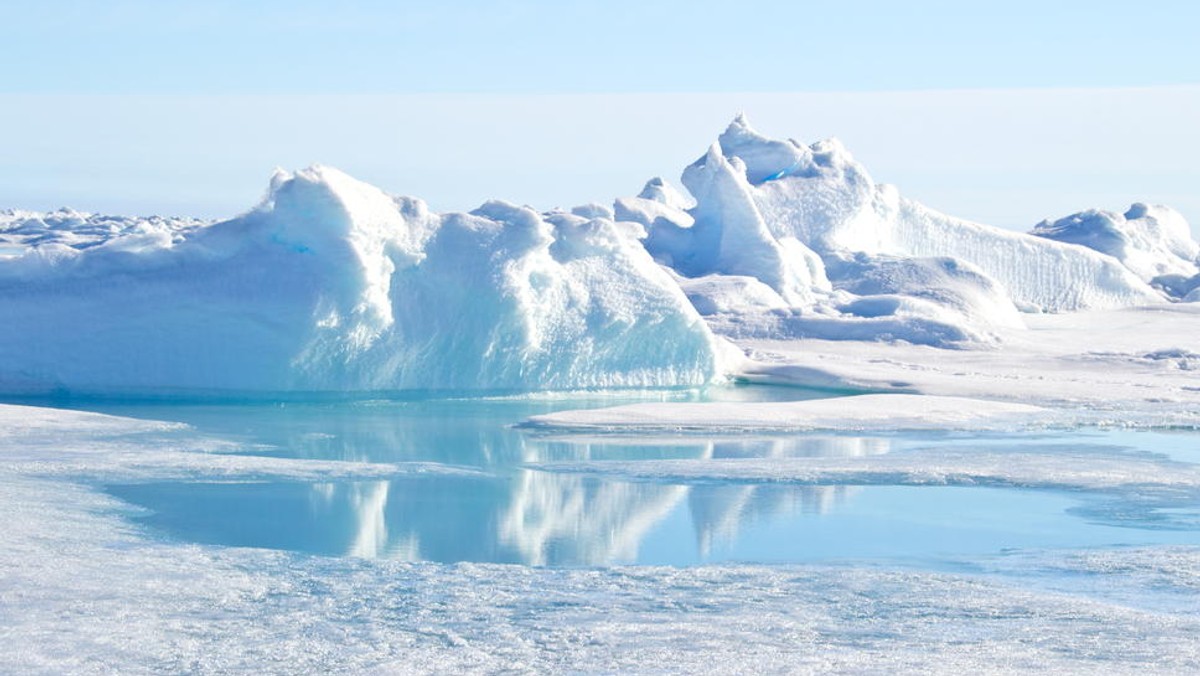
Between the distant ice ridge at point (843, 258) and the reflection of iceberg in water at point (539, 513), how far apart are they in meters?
9.61

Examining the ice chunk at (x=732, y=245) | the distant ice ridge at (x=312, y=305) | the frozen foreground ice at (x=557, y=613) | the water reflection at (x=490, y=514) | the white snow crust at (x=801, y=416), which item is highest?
the ice chunk at (x=732, y=245)

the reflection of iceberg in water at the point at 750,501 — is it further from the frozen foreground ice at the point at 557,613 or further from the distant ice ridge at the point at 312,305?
the distant ice ridge at the point at 312,305

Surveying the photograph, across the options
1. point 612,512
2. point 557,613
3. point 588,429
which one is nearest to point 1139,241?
point 588,429

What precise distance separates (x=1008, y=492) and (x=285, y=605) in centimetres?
493

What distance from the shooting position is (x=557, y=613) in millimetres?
5945

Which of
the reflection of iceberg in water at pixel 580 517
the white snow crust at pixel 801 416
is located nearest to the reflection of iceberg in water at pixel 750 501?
the reflection of iceberg in water at pixel 580 517

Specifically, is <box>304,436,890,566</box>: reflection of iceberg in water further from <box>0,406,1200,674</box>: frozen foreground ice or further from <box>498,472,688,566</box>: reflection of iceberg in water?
<box>0,406,1200,674</box>: frozen foreground ice

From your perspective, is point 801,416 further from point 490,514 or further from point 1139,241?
point 1139,241

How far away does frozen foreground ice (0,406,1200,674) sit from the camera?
17.3ft

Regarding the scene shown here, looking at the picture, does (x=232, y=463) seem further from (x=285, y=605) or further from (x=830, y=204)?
(x=830, y=204)

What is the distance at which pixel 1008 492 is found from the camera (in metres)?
9.25

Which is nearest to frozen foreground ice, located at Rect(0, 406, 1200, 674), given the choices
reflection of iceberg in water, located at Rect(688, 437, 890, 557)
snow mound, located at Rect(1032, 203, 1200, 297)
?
reflection of iceberg in water, located at Rect(688, 437, 890, 557)

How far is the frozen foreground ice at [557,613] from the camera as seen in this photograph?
5281 millimetres

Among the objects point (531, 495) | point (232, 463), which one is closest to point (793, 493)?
point (531, 495)
